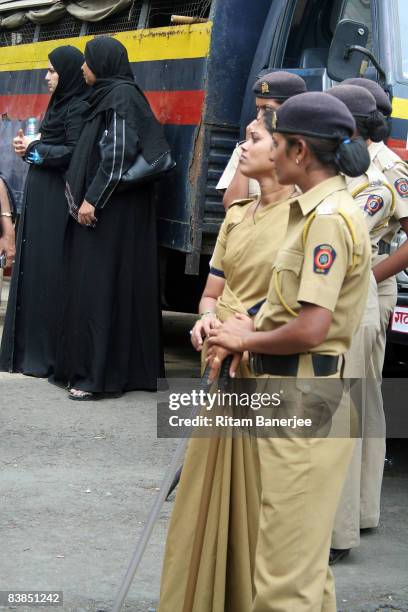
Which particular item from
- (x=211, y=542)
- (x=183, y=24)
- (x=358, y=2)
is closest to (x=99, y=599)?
(x=211, y=542)

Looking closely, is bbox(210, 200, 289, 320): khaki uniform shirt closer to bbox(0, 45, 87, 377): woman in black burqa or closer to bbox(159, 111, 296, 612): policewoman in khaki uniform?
bbox(159, 111, 296, 612): policewoman in khaki uniform

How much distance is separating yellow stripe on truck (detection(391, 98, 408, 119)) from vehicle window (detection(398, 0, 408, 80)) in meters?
0.21

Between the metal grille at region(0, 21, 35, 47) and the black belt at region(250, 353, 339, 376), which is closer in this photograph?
the black belt at region(250, 353, 339, 376)

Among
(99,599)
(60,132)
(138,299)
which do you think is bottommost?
(99,599)

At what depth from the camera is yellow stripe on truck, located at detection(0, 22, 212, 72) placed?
7160 millimetres

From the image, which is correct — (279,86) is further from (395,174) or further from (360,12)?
(360,12)

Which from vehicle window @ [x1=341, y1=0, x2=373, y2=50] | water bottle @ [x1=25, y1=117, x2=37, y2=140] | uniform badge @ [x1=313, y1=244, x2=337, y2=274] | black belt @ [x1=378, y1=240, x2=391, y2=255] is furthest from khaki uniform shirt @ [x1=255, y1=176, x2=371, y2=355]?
water bottle @ [x1=25, y1=117, x2=37, y2=140]

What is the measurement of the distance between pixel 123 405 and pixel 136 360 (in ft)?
1.26

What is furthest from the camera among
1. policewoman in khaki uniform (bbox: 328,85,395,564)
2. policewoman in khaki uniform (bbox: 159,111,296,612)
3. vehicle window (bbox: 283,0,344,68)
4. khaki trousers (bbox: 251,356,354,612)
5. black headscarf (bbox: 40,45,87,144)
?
black headscarf (bbox: 40,45,87,144)

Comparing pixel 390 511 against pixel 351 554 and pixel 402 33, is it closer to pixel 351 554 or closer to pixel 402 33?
pixel 351 554

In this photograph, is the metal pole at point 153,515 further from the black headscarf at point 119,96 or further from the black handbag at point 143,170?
the black headscarf at point 119,96

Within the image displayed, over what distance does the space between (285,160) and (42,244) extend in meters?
4.78

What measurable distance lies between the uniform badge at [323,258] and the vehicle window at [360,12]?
3426 mm

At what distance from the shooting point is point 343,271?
313cm
